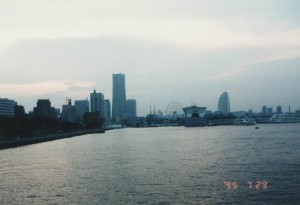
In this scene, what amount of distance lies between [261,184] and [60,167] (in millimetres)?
25601

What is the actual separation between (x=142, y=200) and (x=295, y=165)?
23.0 m

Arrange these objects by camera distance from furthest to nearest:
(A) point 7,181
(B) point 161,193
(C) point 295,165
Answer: (C) point 295,165 → (A) point 7,181 → (B) point 161,193

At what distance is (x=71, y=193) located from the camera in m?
33.2

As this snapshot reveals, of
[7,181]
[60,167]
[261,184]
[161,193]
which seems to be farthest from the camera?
[60,167]

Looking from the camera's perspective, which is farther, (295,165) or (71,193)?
(295,165)

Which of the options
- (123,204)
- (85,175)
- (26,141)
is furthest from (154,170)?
(26,141)

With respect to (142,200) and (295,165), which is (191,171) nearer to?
(295,165)

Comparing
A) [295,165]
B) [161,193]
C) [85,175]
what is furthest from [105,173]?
[295,165]

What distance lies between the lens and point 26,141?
111 meters

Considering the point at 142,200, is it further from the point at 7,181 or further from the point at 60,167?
the point at 60,167

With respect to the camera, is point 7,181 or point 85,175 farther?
point 85,175
